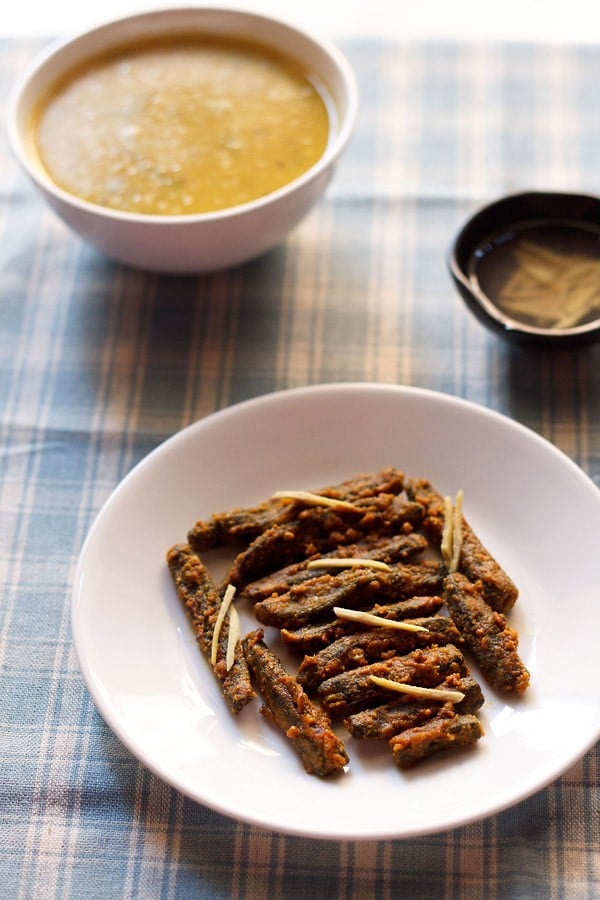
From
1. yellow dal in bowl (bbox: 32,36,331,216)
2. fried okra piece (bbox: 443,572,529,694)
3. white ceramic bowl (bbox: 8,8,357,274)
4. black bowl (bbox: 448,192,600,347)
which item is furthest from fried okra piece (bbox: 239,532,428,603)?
yellow dal in bowl (bbox: 32,36,331,216)

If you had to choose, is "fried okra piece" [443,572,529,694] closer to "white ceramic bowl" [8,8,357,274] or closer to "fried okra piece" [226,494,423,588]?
Result: "fried okra piece" [226,494,423,588]

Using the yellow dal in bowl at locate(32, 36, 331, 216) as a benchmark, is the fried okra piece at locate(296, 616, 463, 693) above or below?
below

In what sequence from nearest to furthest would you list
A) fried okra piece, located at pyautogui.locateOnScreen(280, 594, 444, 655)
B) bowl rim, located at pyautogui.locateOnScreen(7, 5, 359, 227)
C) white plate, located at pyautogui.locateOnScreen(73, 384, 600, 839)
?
white plate, located at pyautogui.locateOnScreen(73, 384, 600, 839)
fried okra piece, located at pyautogui.locateOnScreen(280, 594, 444, 655)
bowl rim, located at pyautogui.locateOnScreen(7, 5, 359, 227)

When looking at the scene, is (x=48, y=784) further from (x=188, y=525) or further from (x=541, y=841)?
(x=541, y=841)

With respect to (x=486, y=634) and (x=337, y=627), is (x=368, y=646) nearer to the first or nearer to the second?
(x=337, y=627)

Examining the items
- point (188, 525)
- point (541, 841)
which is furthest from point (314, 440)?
point (541, 841)

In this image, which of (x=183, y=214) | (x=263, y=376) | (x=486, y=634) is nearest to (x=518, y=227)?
(x=263, y=376)
